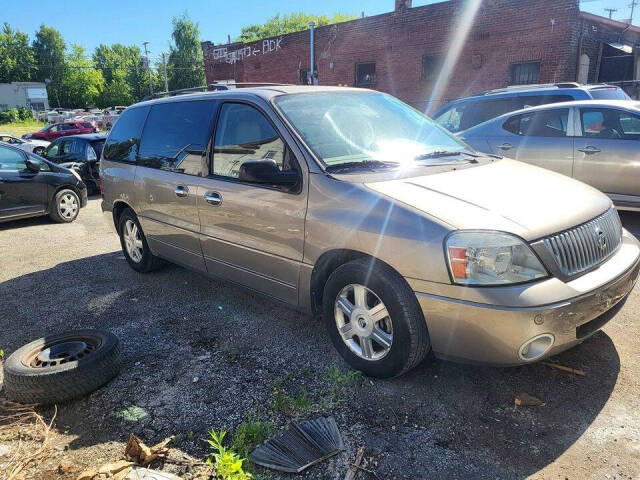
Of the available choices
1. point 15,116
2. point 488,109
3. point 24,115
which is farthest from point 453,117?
point 24,115

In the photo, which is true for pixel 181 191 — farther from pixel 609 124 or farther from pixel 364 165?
pixel 609 124

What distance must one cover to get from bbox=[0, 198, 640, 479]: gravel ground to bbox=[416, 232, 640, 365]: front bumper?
39 cm

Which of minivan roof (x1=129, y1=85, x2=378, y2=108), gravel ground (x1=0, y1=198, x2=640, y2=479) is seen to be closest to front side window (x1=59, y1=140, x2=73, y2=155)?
gravel ground (x1=0, y1=198, x2=640, y2=479)

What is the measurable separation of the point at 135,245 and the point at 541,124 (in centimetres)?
564

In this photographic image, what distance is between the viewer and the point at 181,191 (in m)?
4.18

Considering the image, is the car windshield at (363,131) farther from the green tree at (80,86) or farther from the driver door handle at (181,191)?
the green tree at (80,86)

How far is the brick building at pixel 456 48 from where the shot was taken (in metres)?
16.4

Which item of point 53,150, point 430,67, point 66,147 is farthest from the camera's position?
point 430,67

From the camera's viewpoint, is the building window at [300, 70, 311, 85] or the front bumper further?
the building window at [300, 70, 311, 85]

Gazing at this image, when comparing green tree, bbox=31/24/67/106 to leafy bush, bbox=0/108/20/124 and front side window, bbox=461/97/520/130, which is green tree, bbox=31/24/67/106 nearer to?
leafy bush, bbox=0/108/20/124

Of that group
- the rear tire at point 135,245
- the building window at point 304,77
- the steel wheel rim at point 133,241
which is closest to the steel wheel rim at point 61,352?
the rear tire at point 135,245

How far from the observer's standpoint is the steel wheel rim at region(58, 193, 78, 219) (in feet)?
28.5

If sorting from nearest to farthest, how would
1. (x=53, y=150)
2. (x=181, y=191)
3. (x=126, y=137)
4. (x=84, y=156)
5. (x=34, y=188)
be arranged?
1. (x=181, y=191)
2. (x=126, y=137)
3. (x=34, y=188)
4. (x=84, y=156)
5. (x=53, y=150)

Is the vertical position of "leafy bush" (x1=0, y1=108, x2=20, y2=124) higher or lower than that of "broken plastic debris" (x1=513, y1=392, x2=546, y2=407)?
higher
